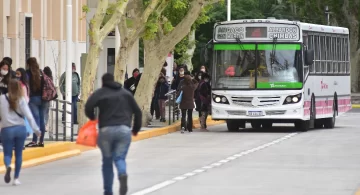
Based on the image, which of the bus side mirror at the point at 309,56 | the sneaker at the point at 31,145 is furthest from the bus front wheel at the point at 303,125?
the sneaker at the point at 31,145

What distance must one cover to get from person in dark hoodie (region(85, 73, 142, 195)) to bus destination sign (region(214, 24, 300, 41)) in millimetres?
20801

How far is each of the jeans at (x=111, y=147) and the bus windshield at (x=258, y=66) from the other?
20335mm

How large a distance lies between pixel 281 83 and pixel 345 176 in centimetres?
1490

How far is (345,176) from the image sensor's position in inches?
797

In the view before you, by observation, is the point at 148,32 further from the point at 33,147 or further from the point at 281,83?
the point at 33,147

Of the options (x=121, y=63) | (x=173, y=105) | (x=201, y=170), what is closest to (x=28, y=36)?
(x=173, y=105)

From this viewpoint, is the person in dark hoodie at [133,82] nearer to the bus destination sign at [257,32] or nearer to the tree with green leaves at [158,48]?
the tree with green leaves at [158,48]

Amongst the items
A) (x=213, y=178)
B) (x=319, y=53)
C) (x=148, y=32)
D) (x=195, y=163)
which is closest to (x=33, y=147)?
(x=195, y=163)

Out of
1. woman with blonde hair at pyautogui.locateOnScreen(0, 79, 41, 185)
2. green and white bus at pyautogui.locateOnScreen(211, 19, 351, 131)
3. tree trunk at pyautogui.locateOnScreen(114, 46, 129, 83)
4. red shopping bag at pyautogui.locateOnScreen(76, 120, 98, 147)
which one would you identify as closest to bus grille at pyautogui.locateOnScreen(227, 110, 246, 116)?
green and white bus at pyautogui.locateOnScreen(211, 19, 351, 131)

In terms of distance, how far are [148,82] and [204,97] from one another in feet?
5.47

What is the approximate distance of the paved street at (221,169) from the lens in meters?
17.8

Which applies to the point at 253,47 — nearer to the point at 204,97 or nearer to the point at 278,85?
the point at 278,85

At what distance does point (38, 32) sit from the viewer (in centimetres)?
3884

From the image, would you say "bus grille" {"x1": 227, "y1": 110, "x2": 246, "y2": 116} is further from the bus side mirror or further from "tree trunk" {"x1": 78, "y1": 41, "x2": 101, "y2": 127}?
"tree trunk" {"x1": 78, "y1": 41, "x2": 101, "y2": 127}
